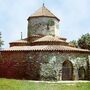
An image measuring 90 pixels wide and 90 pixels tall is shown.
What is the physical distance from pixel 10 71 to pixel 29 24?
7873 millimetres

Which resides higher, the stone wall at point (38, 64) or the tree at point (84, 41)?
the tree at point (84, 41)

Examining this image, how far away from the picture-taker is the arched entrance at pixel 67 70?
3188 cm

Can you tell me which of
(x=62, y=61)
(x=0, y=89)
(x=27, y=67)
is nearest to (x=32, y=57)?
(x=27, y=67)

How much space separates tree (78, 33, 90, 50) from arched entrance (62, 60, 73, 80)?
20.0m

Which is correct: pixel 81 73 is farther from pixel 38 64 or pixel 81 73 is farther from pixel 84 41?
pixel 84 41

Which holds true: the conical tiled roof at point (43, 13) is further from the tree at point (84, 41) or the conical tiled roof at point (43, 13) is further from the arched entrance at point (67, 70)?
the tree at point (84, 41)

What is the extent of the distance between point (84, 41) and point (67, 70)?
21.6 meters

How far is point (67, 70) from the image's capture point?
3216cm

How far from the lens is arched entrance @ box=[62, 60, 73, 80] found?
31.9 m

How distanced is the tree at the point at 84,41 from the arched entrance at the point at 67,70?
2005cm

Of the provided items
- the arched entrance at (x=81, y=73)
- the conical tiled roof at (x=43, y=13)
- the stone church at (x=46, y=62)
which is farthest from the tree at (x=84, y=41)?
the arched entrance at (x=81, y=73)

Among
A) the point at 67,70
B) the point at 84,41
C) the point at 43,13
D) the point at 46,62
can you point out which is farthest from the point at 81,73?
the point at 84,41

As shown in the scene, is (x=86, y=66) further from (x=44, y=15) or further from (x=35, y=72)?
(x=44, y=15)

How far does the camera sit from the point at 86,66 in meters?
33.0
